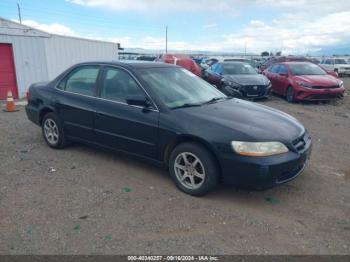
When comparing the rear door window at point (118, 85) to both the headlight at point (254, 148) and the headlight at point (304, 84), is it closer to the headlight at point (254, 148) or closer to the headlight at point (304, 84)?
the headlight at point (254, 148)

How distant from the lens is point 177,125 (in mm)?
3949

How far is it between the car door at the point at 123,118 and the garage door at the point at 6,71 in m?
9.59

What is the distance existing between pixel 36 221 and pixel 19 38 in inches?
456

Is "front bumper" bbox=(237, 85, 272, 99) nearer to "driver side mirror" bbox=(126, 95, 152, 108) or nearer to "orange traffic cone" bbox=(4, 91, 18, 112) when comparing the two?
"orange traffic cone" bbox=(4, 91, 18, 112)

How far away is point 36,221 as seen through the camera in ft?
11.2

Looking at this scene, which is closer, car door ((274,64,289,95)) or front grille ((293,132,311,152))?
front grille ((293,132,311,152))

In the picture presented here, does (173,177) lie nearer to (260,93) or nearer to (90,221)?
(90,221)

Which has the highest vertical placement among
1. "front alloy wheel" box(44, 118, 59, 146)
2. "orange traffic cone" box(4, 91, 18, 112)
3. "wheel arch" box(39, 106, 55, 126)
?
"wheel arch" box(39, 106, 55, 126)

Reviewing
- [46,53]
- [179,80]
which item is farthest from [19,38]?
[179,80]

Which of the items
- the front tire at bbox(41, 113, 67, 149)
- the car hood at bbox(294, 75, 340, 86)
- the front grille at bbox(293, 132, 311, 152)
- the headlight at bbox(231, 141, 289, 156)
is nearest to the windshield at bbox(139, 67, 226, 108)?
the headlight at bbox(231, 141, 289, 156)

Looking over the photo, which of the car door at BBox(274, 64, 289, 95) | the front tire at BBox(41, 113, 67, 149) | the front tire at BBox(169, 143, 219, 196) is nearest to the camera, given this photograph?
the front tire at BBox(169, 143, 219, 196)

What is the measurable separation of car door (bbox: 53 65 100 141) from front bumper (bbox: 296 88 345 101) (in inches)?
325

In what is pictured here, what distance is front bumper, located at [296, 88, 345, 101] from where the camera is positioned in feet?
36.0

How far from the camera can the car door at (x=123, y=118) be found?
424 centimetres
